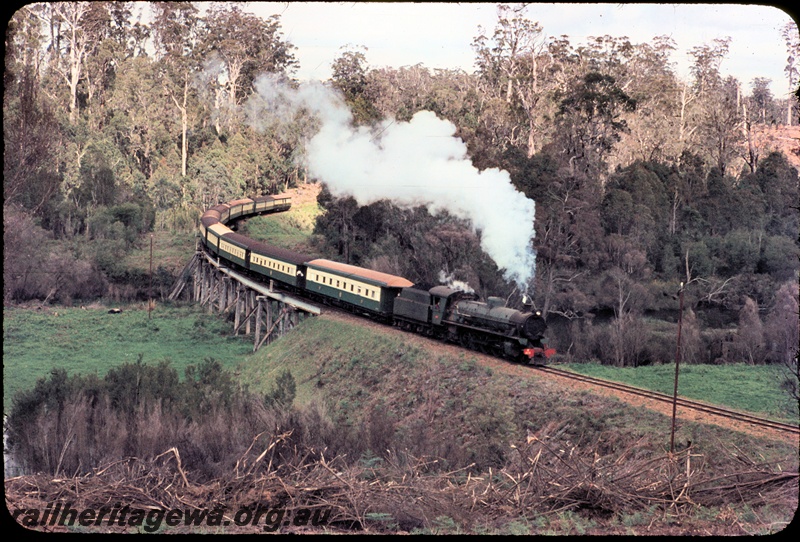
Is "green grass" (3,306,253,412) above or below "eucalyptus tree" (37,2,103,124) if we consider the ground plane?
below

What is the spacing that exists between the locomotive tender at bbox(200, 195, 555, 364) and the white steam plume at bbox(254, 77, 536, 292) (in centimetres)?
255

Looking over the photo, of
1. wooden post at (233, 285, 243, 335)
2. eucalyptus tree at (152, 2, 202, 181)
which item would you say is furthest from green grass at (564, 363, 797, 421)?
eucalyptus tree at (152, 2, 202, 181)

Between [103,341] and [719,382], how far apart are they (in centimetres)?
2545

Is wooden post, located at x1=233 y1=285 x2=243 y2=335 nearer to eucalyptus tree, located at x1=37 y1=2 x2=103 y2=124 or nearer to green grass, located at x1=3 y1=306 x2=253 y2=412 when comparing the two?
green grass, located at x1=3 y1=306 x2=253 y2=412

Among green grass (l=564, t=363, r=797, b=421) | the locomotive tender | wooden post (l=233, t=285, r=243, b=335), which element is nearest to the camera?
the locomotive tender

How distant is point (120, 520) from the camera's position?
40.1 feet

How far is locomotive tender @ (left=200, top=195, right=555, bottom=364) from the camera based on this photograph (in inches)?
987

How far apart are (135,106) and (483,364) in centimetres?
4690

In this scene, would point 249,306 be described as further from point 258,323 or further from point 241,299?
point 258,323

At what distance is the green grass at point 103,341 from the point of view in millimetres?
32594

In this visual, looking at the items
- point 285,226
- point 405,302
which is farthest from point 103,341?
point 285,226

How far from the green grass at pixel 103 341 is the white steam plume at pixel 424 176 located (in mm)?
9836

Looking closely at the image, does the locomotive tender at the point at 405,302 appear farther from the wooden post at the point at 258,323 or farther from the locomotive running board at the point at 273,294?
the wooden post at the point at 258,323

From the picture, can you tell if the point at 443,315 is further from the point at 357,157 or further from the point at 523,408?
the point at 357,157
